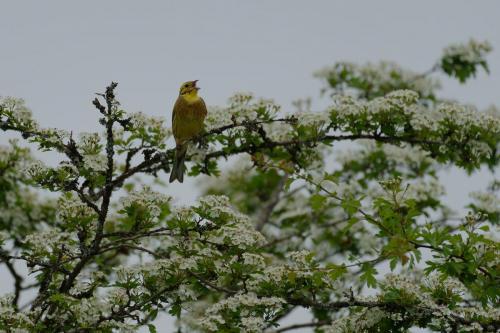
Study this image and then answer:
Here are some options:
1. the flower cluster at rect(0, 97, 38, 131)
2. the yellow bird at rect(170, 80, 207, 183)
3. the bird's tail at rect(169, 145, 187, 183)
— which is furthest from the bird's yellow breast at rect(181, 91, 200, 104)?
the flower cluster at rect(0, 97, 38, 131)

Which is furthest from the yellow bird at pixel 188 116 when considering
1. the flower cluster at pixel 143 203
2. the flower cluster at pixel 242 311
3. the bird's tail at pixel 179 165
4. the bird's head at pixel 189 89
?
the flower cluster at pixel 242 311

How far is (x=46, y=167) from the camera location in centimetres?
561

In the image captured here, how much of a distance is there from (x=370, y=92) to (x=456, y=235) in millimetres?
5948

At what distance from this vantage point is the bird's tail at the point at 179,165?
22.7 ft

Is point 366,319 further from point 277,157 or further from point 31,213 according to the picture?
point 31,213

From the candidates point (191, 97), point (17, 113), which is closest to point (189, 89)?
point (191, 97)

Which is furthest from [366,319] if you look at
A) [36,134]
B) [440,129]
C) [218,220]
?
[36,134]

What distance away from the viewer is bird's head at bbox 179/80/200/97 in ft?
27.3

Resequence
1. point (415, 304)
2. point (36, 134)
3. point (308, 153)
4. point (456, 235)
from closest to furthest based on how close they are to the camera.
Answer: point (456, 235) → point (415, 304) → point (36, 134) → point (308, 153)

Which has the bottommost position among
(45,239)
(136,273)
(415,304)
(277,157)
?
(415,304)

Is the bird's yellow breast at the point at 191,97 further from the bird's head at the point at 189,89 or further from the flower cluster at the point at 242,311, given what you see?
the flower cluster at the point at 242,311

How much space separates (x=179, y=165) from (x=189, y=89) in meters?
1.54

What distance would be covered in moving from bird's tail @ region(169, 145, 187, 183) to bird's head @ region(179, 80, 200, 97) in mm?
1373

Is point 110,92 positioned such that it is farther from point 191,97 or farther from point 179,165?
point 191,97
